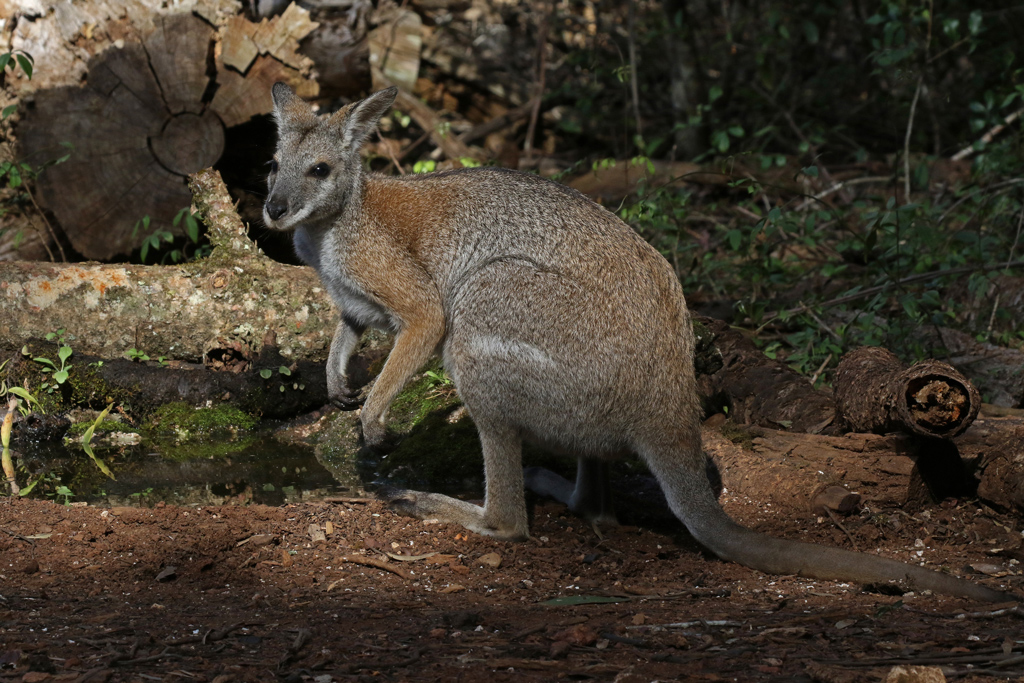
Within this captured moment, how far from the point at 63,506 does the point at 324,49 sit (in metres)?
6.55

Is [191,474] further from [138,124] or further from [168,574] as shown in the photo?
[138,124]

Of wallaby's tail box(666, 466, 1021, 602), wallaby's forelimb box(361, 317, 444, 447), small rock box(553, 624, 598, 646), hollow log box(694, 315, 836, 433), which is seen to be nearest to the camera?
small rock box(553, 624, 598, 646)

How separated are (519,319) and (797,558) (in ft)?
6.27

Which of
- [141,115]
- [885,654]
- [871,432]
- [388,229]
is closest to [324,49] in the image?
[141,115]

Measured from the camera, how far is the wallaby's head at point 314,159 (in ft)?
19.3

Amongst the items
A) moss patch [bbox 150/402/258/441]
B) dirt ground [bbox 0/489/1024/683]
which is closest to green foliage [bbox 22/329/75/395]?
moss patch [bbox 150/402/258/441]

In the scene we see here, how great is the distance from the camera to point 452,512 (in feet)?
17.8

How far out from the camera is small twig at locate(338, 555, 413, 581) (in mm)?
4801

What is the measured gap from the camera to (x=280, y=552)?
4.91m

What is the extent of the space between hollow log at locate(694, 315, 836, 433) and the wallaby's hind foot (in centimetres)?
214

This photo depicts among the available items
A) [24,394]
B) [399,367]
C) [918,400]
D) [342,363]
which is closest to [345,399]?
[342,363]

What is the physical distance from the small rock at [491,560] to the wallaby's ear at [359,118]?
2.91 metres

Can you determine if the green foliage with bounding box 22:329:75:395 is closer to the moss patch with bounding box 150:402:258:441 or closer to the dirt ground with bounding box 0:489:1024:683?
the moss patch with bounding box 150:402:258:441

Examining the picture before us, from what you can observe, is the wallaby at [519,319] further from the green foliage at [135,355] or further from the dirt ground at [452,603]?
the green foliage at [135,355]
